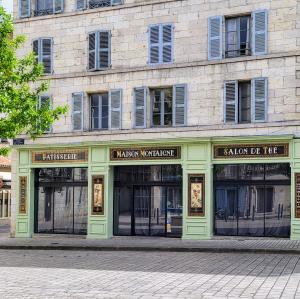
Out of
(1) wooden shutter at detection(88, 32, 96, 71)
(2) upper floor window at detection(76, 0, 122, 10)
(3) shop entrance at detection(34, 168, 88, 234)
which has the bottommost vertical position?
(3) shop entrance at detection(34, 168, 88, 234)

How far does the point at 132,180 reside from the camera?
80.1 feet

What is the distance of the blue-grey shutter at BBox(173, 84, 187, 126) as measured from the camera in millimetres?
23172

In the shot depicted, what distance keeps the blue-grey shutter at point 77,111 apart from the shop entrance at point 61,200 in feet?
5.59

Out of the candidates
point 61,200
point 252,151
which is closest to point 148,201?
point 61,200

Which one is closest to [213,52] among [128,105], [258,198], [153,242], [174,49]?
[174,49]

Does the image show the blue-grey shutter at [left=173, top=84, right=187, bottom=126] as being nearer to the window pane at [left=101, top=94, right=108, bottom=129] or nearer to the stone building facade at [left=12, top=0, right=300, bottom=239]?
the stone building facade at [left=12, top=0, right=300, bottom=239]

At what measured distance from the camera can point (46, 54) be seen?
2562cm

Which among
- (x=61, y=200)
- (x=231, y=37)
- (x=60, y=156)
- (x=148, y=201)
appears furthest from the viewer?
(x=61, y=200)

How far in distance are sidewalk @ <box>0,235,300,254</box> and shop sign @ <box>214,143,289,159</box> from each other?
282 cm

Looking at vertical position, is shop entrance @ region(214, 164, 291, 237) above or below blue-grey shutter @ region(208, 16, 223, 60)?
below

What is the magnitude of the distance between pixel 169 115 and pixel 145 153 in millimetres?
1621

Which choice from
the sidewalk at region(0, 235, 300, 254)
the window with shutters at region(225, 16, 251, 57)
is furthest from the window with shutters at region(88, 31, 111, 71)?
the sidewalk at region(0, 235, 300, 254)

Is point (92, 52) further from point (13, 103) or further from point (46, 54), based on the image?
point (13, 103)

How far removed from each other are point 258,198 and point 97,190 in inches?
239
